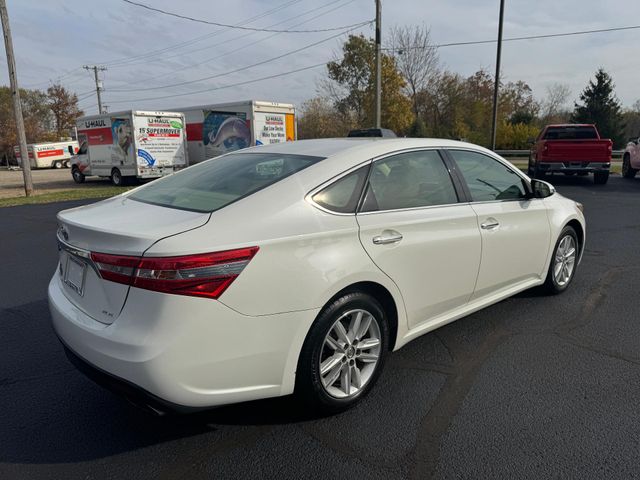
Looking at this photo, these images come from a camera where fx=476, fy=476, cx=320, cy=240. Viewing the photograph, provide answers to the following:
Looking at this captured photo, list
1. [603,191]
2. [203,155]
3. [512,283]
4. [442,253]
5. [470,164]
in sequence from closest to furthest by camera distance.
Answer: [442,253]
[470,164]
[512,283]
[603,191]
[203,155]

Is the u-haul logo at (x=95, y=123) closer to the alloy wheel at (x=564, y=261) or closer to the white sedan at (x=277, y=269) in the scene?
the white sedan at (x=277, y=269)

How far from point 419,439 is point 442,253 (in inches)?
47.0

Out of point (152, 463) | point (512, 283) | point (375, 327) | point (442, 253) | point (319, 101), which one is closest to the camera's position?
point (152, 463)

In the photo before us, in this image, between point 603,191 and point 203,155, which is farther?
point 203,155

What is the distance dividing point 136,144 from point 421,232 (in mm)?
18073

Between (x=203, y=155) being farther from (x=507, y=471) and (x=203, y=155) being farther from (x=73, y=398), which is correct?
(x=507, y=471)

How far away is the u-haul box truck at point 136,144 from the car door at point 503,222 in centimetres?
1749

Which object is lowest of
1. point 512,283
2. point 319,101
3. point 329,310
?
point 512,283

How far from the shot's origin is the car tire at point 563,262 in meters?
4.52

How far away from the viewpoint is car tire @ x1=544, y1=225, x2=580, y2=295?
452cm

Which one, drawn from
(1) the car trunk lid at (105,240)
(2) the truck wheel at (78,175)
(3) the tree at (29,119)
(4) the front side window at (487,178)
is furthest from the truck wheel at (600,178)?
(3) the tree at (29,119)

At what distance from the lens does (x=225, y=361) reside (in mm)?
2227

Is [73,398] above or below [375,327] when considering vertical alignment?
below

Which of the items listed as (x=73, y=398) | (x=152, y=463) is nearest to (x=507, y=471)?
(x=152, y=463)
